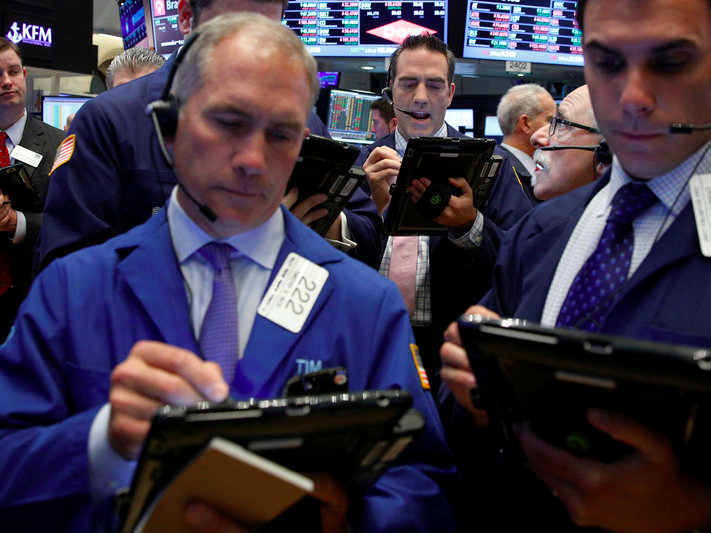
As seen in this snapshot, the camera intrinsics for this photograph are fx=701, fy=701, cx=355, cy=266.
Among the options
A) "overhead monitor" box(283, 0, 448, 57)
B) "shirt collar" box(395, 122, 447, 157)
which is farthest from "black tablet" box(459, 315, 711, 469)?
"overhead monitor" box(283, 0, 448, 57)

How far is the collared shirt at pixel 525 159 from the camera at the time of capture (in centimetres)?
392

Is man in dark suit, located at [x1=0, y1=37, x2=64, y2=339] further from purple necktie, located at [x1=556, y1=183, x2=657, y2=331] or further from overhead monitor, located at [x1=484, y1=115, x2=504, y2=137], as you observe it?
overhead monitor, located at [x1=484, y1=115, x2=504, y2=137]

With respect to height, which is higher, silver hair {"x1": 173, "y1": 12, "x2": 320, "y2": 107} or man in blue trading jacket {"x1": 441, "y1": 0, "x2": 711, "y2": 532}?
silver hair {"x1": 173, "y1": 12, "x2": 320, "y2": 107}

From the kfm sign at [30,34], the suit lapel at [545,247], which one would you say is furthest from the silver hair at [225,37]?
the kfm sign at [30,34]

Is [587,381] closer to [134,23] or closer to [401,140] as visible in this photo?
[401,140]

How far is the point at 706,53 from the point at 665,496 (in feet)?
2.54

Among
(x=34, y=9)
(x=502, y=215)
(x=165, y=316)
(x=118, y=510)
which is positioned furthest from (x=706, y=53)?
(x=34, y=9)

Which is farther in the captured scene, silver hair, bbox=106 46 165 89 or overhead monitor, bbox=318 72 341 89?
overhead monitor, bbox=318 72 341 89

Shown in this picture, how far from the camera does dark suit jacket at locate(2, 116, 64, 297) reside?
3.64 meters

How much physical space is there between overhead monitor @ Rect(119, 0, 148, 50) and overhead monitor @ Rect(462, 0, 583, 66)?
292cm

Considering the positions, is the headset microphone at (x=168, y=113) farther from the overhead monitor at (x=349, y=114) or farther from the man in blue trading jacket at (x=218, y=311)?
the overhead monitor at (x=349, y=114)

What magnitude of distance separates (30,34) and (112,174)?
17.4 feet

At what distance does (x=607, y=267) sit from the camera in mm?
1343

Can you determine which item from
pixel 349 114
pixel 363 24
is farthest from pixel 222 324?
pixel 349 114
